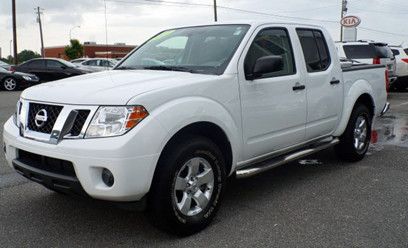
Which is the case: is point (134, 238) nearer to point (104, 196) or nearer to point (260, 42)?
point (104, 196)

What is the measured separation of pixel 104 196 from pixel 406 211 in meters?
2.85

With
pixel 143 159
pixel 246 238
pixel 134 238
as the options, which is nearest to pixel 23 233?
pixel 134 238

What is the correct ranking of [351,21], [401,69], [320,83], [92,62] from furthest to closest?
[92,62] < [351,21] < [401,69] < [320,83]

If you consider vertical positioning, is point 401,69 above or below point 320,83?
above

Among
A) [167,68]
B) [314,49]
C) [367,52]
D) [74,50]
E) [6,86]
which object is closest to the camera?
[167,68]

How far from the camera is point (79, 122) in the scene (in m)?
3.48

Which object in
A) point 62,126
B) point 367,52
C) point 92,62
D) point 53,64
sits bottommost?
→ point 62,126

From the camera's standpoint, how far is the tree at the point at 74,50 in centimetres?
7710

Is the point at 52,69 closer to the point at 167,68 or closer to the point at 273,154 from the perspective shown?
the point at 167,68

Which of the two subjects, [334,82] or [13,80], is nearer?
[334,82]

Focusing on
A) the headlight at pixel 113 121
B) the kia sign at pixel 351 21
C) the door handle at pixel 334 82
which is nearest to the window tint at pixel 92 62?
the kia sign at pixel 351 21

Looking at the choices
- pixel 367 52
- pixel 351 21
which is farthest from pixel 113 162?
pixel 351 21

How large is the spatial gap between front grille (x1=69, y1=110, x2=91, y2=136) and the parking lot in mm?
924

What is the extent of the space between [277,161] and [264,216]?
0.68 m
